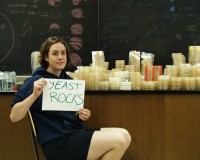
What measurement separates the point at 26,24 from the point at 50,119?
1.81 meters

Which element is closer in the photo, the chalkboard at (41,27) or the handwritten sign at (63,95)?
the handwritten sign at (63,95)

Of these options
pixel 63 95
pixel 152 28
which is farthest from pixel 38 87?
pixel 152 28

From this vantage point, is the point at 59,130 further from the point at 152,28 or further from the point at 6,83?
the point at 152,28

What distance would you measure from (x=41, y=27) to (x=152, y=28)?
127 cm

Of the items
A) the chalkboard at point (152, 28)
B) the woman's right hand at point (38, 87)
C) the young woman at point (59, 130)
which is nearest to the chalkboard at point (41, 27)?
the chalkboard at point (152, 28)

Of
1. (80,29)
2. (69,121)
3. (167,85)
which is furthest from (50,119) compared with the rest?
(80,29)

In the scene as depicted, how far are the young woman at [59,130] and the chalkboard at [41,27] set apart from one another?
1.48m

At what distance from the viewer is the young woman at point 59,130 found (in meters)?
2.03

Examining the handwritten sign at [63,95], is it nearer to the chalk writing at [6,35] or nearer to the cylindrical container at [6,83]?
the cylindrical container at [6,83]

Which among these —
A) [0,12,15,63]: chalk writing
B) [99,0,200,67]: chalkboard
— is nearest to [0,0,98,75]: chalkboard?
[0,12,15,63]: chalk writing

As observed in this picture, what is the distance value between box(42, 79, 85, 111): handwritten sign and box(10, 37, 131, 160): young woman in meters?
0.06

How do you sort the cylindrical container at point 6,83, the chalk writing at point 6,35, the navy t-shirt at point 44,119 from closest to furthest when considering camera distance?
1. the navy t-shirt at point 44,119
2. the cylindrical container at point 6,83
3. the chalk writing at point 6,35

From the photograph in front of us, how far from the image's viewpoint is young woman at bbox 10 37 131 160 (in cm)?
203

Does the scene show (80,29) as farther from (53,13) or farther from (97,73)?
(97,73)
